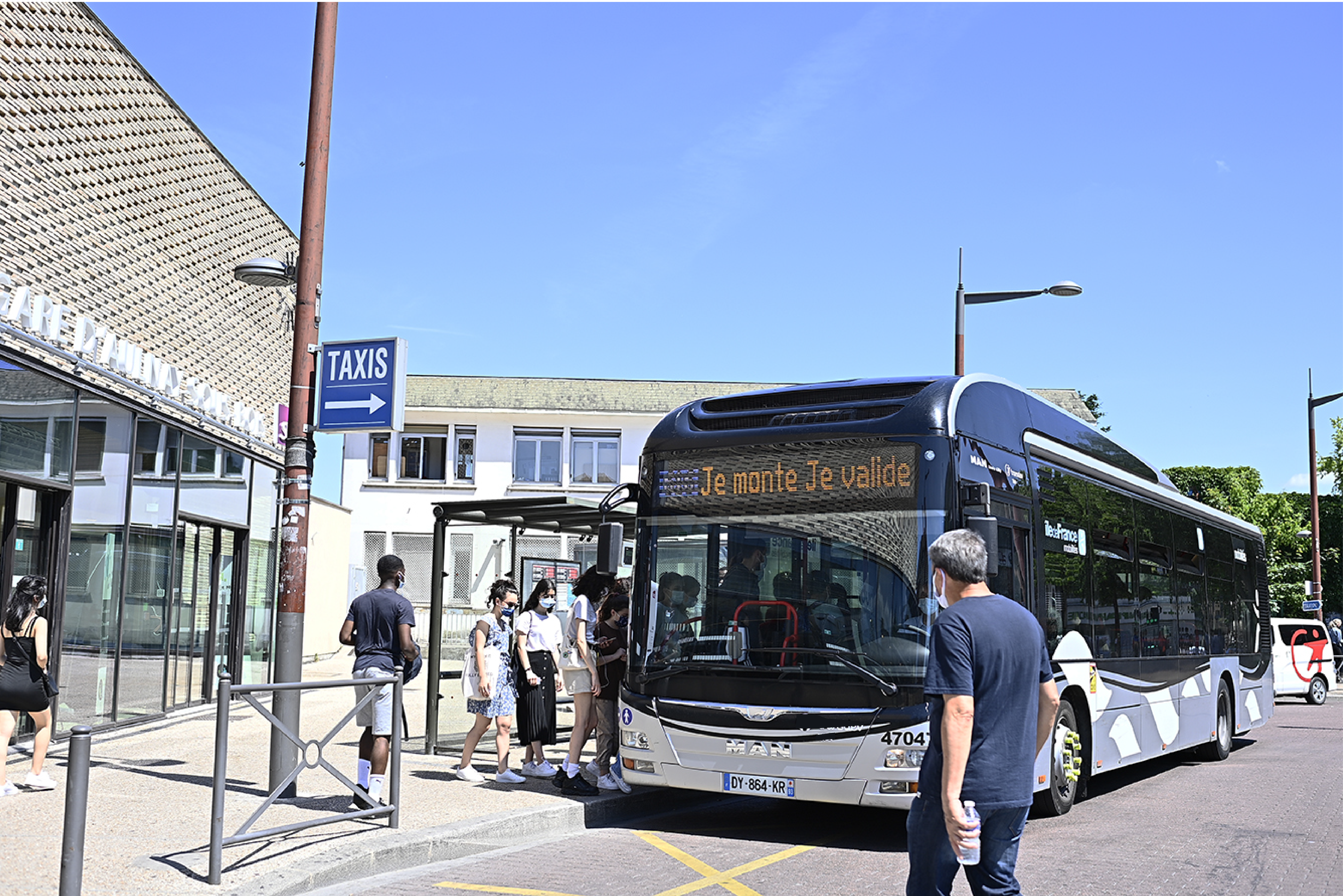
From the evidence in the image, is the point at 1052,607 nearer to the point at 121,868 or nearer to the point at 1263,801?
the point at 1263,801

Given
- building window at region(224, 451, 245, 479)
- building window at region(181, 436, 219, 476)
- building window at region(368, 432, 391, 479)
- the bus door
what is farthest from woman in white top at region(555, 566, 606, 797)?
building window at region(368, 432, 391, 479)

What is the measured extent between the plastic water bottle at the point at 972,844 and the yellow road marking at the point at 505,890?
307 cm

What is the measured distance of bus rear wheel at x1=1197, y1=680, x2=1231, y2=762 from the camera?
1431 cm

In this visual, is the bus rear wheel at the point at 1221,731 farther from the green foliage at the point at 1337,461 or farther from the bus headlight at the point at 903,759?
the green foliage at the point at 1337,461

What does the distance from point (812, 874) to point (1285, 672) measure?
2174cm

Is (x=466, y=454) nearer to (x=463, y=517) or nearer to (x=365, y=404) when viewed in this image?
(x=463, y=517)

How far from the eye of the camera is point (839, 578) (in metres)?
8.35

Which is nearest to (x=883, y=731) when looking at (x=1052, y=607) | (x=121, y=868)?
(x=1052, y=607)

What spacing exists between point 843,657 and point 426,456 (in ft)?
110

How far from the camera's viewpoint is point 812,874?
7453mm

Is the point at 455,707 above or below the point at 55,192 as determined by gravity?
below

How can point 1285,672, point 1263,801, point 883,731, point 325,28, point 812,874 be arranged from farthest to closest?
point 1285,672 → point 1263,801 → point 325,28 → point 883,731 → point 812,874

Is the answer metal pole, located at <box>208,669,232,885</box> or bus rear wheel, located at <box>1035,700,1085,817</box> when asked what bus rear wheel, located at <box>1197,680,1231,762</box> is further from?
metal pole, located at <box>208,669,232,885</box>

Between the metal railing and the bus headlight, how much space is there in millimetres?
3083
